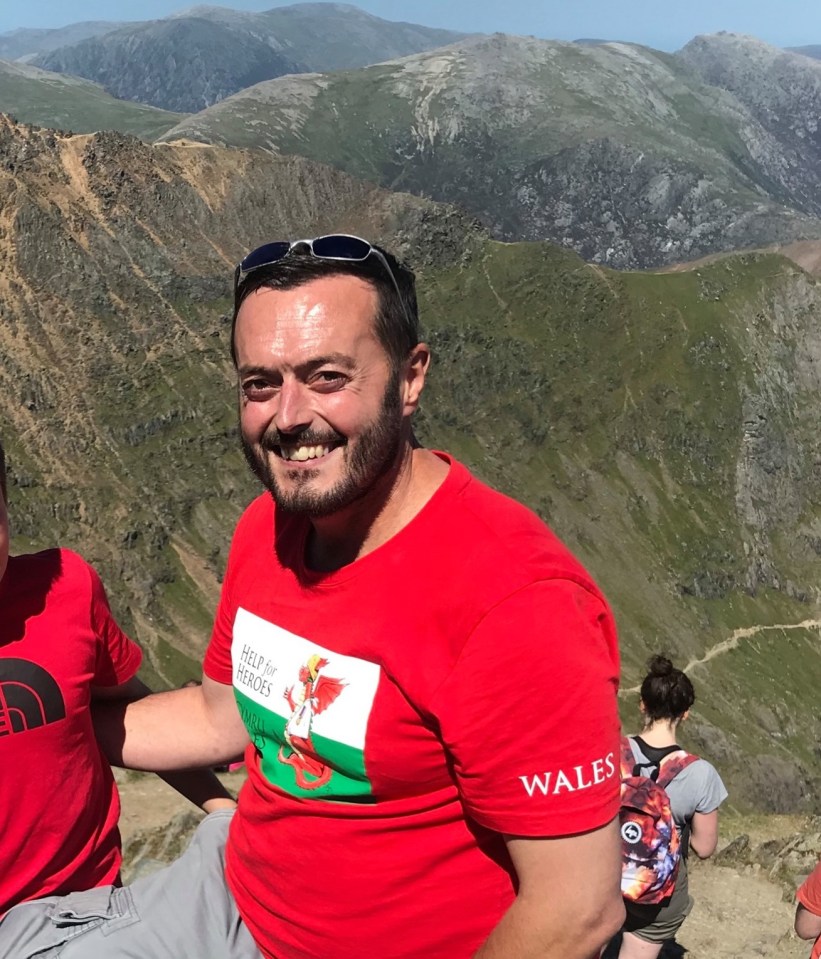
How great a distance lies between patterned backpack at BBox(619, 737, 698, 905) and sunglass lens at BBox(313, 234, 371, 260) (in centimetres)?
547

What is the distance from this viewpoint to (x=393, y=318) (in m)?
4.14

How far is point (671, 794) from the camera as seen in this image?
811cm

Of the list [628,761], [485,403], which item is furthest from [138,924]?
[485,403]

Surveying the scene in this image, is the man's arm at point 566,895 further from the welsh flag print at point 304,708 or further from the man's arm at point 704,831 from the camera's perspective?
the man's arm at point 704,831

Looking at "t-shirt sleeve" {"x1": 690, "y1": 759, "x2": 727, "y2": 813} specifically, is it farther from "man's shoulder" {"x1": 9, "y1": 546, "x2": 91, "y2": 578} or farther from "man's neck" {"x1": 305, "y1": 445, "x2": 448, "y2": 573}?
"man's shoulder" {"x1": 9, "y1": 546, "x2": 91, "y2": 578}

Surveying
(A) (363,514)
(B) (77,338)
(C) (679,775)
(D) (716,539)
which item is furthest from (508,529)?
(D) (716,539)

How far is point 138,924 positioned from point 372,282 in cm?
347

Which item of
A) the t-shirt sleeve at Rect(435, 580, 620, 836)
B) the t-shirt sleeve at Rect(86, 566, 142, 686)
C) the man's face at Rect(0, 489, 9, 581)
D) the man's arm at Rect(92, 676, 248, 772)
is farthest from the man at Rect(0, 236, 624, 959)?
the man's face at Rect(0, 489, 9, 581)

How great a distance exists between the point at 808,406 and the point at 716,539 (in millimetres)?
32306

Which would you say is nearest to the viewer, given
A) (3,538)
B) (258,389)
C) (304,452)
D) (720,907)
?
(304,452)

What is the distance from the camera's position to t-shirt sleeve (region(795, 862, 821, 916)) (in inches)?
233

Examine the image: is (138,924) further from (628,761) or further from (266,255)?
(628,761)

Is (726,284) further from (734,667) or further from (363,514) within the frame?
(363,514)

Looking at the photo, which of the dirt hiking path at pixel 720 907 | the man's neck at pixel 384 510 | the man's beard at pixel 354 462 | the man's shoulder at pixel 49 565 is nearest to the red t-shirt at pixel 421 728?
the man's neck at pixel 384 510
